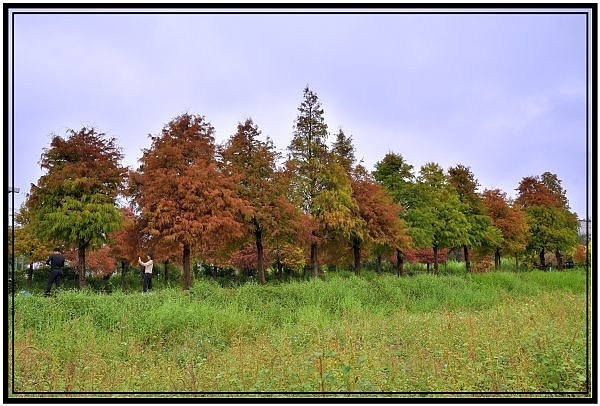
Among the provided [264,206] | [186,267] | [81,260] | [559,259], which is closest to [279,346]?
[186,267]

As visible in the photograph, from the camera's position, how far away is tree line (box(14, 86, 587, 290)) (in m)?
12.7

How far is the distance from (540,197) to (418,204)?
652cm

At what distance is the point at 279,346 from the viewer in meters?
7.80

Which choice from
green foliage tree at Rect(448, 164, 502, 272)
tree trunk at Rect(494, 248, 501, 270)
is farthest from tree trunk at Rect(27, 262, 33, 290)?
tree trunk at Rect(494, 248, 501, 270)

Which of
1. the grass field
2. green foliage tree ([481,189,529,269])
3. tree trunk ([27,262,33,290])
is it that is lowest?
the grass field

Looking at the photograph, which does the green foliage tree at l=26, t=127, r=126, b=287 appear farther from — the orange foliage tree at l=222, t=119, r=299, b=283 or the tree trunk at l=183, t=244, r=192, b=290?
the orange foliage tree at l=222, t=119, r=299, b=283

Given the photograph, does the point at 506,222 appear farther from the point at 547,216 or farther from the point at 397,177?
the point at 397,177

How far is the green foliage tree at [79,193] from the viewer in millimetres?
12156

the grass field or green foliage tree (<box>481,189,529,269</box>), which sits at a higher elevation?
green foliage tree (<box>481,189,529,269</box>)

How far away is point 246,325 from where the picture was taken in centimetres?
1002

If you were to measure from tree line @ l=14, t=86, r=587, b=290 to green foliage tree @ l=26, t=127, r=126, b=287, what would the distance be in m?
0.03

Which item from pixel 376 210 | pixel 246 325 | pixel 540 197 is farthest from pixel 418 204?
pixel 246 325

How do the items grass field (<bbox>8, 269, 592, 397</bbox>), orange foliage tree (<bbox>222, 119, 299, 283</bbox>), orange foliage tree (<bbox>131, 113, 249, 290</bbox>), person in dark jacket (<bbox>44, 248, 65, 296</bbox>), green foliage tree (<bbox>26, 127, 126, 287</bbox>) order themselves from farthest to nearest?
orange foliage tree (<bbox>222, 119, 299, 283</bbox>)
orange foliage tree (<bbox>131, 113, 249, 290</bbox>)
green foliage tree (<bbox>26, 127, 126, 287</bbox>)
person in dark jacket (<bbox>44, 248, 65, 296</bbox>)
grass field (<bbox>8, 269, 592, 397</bbox>)

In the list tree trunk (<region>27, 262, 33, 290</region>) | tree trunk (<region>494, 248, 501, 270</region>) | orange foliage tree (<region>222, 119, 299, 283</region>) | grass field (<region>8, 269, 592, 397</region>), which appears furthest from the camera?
tree trunk (<region>494, 248, 501, 270</region>)
